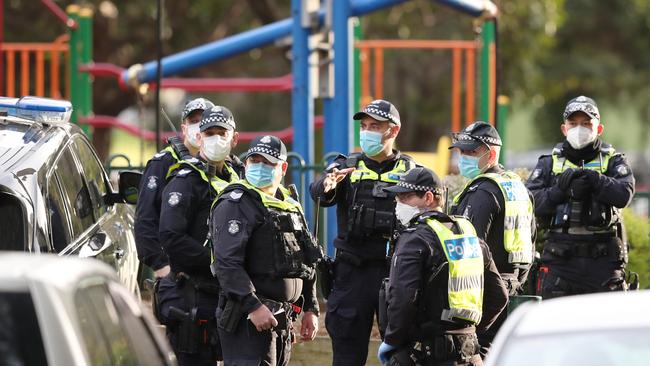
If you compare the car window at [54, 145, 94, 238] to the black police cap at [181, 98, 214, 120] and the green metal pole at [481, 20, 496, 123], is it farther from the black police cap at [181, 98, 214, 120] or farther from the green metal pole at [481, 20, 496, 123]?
the green metal pole at [481, 20, 496, 123]

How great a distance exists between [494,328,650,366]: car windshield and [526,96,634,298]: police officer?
495 centimetres

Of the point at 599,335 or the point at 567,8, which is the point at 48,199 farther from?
the point at 567,8

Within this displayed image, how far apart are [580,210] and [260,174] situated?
2.64 meters

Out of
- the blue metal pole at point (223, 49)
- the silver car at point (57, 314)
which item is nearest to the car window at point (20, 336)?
the silver car at point (57, 314)

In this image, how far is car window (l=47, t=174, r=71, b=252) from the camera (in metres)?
6.65

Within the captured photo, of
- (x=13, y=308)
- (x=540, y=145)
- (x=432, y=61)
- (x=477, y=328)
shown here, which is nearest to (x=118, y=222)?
(x=477, y=328)

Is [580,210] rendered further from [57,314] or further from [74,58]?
[74,58]

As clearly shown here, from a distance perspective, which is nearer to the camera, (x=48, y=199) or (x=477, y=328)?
(x=48, y=199)

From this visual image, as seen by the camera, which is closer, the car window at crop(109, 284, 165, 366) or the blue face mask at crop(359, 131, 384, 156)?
the car window at crop(109, 284, 165, 366)

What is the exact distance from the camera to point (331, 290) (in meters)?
8.30

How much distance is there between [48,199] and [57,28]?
1753cm

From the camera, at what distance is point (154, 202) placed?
322 inches

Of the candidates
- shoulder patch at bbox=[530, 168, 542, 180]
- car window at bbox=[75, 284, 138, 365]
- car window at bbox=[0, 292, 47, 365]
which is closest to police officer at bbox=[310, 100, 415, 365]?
shoulder patch at bbox=[530, 168, 542, 180]

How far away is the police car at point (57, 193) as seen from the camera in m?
6.37
